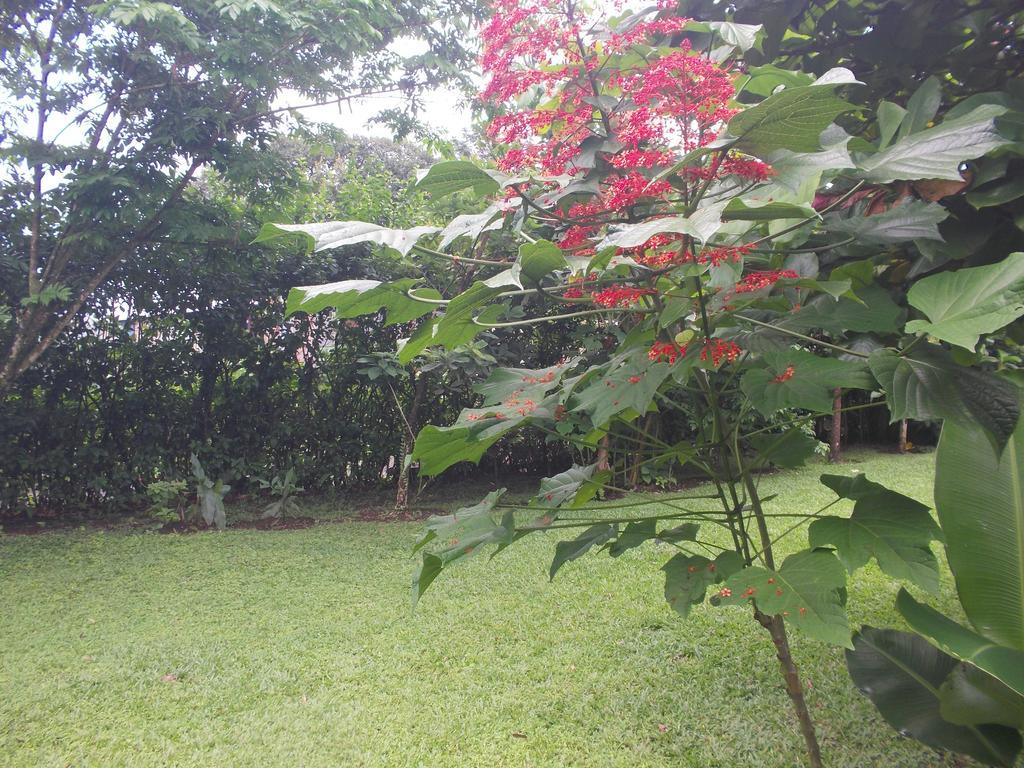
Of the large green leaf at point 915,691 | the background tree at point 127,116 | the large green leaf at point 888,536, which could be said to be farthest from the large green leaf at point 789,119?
the background tree at point 127,116

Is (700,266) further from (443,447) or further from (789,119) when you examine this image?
(443,447)

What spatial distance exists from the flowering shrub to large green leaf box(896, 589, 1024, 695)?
1.66 feet

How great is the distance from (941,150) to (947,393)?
A: 32 centimetres

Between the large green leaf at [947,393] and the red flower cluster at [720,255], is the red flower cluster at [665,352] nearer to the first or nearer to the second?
the red flower cluster at [720,255]

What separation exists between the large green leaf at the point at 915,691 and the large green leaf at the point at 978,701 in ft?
0.15

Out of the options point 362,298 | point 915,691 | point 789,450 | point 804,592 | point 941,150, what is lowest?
point 915,691

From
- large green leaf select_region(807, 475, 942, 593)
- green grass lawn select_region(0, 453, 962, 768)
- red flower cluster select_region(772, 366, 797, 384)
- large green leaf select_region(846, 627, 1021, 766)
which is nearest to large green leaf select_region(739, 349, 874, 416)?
red flower cluster select_region(772, 366, 797, 384)

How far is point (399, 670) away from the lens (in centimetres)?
248

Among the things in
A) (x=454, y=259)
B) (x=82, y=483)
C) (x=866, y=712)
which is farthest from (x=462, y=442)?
(x=82, y=483)

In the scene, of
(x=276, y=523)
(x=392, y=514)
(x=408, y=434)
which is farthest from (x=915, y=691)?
(x=276, y=523)

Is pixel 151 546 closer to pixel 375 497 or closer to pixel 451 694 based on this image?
pixel 375 497

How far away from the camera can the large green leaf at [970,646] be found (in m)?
1.25

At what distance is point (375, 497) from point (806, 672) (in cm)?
431

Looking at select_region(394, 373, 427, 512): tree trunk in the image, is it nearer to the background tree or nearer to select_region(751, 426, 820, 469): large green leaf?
the background tree
